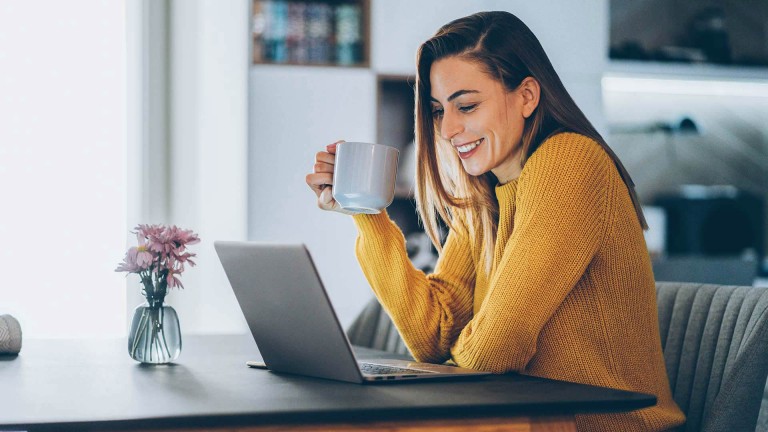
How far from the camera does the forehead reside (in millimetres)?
1440

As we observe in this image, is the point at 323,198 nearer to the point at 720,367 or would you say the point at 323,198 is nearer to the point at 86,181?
the point at 720,367

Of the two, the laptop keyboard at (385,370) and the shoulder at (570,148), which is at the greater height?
the shoulder at (570,148)

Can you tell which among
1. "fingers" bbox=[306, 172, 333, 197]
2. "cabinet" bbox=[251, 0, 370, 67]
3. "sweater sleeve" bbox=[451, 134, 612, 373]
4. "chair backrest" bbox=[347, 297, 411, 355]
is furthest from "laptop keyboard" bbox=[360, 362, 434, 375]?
"cabinet" bbox=[251, 0, 370, 67]

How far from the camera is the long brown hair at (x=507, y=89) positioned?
1.42 m

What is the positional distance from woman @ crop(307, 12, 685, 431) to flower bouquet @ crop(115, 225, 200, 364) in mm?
246

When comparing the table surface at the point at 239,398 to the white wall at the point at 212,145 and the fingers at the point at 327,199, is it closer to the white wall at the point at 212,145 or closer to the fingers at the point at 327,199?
the fingers at the point at 327,199

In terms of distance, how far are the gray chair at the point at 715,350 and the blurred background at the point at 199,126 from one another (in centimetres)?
178

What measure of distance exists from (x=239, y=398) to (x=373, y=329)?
102 centimetres

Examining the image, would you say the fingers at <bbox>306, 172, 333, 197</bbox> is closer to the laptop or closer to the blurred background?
the laptop

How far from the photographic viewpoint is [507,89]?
1.44 m

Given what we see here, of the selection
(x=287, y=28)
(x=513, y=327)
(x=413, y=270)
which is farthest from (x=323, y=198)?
(x=287, y=28)

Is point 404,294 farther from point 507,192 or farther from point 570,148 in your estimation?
point 570,148

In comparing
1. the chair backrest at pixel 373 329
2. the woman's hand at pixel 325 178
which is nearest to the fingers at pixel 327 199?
the woman's hand at pixel 325 178

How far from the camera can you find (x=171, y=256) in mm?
1323
